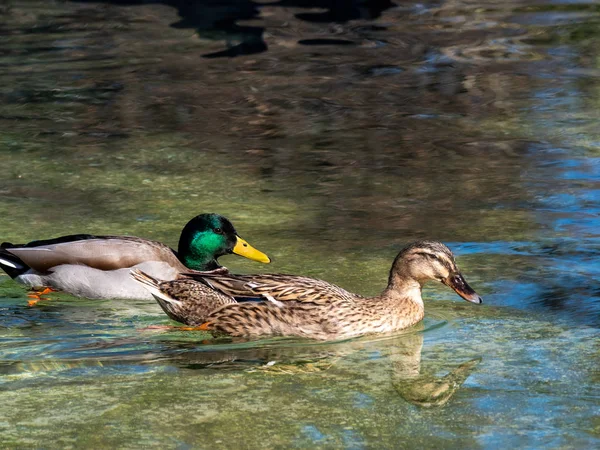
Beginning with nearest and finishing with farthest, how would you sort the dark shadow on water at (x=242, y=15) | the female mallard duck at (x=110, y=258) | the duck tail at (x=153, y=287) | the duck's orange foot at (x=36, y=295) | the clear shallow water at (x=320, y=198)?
the clear shallow water at (x=320, y=198) → the duck tail at (x=153, y=287) → the duck's orange foot at (x=36, y=295) → the female mallard duck at (x=110, y=258) → the dark shadow on water at (x=242, y=15)

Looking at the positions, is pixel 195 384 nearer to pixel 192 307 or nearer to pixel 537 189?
pixel 192 307

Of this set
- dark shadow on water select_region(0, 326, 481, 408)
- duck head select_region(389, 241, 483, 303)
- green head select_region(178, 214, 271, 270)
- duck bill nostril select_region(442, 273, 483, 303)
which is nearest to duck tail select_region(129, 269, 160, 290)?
dark shadow on water select_region(0, 326, 481, 408)

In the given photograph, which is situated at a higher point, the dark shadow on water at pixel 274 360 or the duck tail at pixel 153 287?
the duck tail at pixel 153 287

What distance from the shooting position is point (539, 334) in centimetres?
748

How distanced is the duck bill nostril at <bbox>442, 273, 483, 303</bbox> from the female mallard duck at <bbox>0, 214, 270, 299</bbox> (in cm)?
142

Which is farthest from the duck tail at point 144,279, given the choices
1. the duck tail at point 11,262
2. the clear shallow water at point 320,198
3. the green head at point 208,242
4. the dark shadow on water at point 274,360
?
the duck tail at point 11,262

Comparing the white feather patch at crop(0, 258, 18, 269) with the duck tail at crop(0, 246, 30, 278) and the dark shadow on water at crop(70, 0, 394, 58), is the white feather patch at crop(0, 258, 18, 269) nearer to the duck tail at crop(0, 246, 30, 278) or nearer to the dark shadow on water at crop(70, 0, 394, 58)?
the duck tail at crop(0, 246, 30, 278)

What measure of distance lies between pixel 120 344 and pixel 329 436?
1.93m

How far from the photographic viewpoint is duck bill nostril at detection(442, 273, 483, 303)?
7723 mm

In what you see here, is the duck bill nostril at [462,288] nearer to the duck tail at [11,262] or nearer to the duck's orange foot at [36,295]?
the duck's orange foot at [36,295]

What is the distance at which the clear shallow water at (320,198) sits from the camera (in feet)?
20.5

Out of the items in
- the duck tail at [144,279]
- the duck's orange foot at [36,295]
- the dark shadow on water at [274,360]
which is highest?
the duck tail at [144,279]

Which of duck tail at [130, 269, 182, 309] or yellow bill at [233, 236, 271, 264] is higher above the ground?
duck tail at [130, 269, 182, 309]

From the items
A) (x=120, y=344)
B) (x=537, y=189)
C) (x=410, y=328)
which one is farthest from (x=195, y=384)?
(x=537, y=189)
